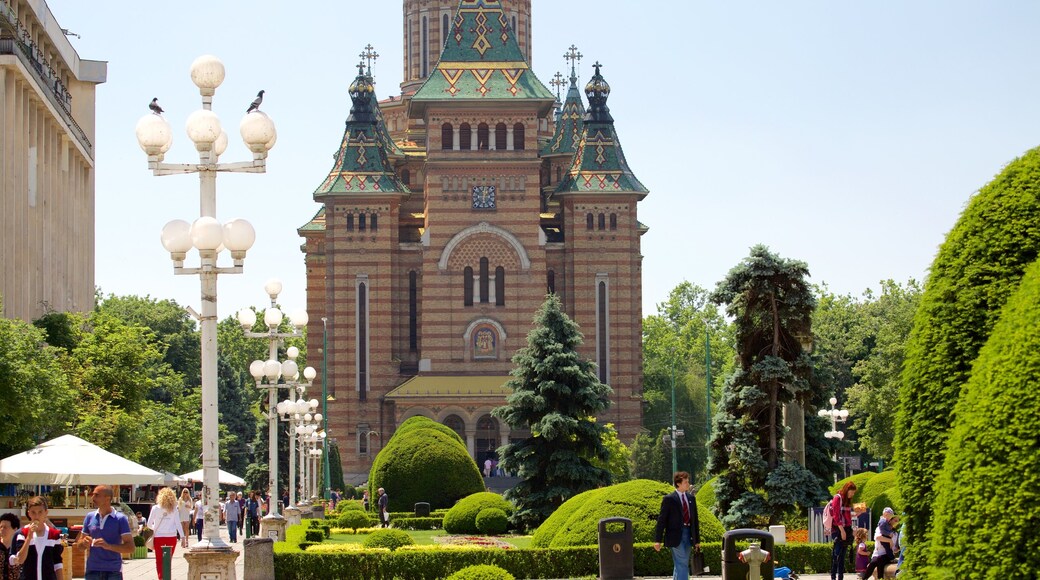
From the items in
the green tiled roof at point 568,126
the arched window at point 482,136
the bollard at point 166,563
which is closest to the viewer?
the bollard at point 166,563

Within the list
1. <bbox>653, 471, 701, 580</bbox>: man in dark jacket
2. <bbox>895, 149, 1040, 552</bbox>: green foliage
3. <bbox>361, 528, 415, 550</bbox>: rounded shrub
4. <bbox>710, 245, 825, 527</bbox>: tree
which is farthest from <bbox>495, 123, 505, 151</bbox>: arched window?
<bbox>895, 149, 1040, 552</bbox>: green foliage

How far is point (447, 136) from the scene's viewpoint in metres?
77.9

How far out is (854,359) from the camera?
77.4m

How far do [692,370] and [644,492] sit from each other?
76.3 metres

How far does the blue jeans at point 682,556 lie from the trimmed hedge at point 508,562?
19.4ft

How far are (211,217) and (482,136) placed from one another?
63.3 meters

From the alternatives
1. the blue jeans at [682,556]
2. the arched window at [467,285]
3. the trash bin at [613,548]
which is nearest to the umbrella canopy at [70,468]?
the trash bin at [613,548]

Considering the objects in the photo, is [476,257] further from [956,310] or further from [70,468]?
[956,310]

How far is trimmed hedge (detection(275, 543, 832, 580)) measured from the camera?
2523 centimetres

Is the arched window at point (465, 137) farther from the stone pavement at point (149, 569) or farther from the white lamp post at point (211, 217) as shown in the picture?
the white lamp post at point (211, 217)

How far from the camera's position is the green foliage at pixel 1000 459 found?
8.43 m

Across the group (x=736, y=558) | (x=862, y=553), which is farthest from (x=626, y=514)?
(x=736, y=558)

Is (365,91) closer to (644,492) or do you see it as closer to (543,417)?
(543,417)

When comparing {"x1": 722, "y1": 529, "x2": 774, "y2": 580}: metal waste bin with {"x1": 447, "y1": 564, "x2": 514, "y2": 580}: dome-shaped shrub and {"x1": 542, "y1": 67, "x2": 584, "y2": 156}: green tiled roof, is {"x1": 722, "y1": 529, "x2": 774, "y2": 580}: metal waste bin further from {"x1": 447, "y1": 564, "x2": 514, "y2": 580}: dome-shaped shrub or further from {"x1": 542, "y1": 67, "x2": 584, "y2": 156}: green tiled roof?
{"x1": 542, "y1": 67, "x2": 584, "y2": 156}: green tiled roof
